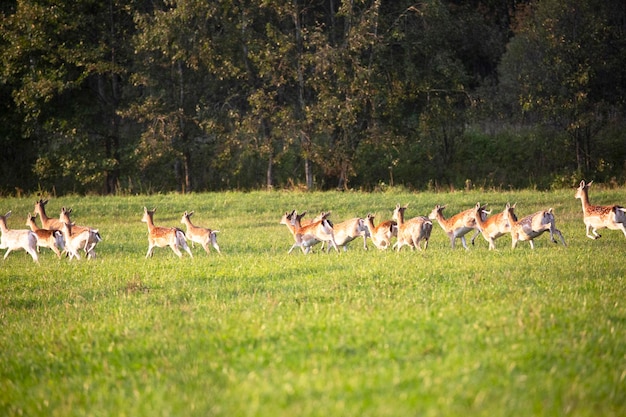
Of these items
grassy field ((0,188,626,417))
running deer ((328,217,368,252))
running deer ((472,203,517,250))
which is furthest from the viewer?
running deer ((328,217,368,252))

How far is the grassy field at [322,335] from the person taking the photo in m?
7.51

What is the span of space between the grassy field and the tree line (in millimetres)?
20740

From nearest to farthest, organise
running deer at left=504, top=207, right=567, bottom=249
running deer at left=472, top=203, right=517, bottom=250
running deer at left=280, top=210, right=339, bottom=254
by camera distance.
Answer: running deer at left=504, top=207, right=567, bottom=249 → running deer at left=472, top=203, right=517, bottom=250 → running deer at left=280, top=210, right=339, bottom=254

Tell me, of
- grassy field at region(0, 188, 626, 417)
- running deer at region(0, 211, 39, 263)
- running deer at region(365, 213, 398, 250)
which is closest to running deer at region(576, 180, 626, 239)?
grassy field at region(0, 188, 626, 417)

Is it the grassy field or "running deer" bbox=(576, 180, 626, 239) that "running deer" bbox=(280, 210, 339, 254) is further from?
"running deer" bbox=(576, 180, 626, 239)

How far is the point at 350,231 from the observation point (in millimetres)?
20250

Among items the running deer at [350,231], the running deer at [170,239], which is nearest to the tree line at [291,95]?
the running deer at [350,231]

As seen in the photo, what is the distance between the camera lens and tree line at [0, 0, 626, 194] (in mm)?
37875

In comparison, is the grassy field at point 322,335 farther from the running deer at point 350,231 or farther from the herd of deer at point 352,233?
the running deer at point 350,231

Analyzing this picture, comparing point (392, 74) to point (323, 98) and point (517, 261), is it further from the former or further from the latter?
point (517, 261)

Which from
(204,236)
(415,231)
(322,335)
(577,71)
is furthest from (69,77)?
(322,335)

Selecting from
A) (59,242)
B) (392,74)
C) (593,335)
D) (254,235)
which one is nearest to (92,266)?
(59,242)

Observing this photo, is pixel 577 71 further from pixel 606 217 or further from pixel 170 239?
pixel 170 239

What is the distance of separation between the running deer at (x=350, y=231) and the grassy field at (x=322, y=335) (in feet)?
6.08
